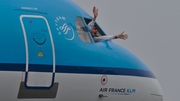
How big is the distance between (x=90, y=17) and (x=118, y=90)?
81.9 inches

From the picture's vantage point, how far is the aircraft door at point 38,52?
12.2m

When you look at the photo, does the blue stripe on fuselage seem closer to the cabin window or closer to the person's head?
the cabin window

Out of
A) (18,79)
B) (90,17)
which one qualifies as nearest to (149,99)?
(90,17)

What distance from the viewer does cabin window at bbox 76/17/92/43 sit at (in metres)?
14.2

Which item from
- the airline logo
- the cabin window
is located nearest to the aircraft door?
the cabin window

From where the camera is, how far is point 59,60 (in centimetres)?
1288

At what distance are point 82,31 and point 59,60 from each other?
5.59ft

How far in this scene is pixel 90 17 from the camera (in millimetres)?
15164

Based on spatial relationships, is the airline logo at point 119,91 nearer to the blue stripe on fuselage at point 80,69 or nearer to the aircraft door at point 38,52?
the blue stripe on fuselage at point 80,69

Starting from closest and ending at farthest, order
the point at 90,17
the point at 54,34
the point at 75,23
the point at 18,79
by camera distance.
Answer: the point at 18,79 → the point at 54,34 → the point at 75,23 → the point at 90,17

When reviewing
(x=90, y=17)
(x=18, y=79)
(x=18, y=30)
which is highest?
(x=90, y=17)

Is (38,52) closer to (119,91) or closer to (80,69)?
(80,69)

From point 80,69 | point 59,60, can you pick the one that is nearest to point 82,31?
point 80,69

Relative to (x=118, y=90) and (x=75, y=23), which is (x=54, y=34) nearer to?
(x=75, y=23)
